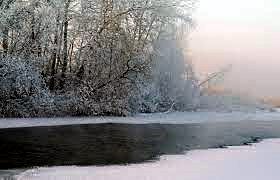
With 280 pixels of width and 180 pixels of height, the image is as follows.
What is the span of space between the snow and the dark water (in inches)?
31.3

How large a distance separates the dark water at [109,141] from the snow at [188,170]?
2.61 ft

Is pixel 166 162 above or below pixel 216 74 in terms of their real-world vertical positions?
below

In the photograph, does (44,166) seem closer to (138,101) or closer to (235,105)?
(138,101)

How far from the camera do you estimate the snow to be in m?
9.71

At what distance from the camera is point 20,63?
22.0 metres

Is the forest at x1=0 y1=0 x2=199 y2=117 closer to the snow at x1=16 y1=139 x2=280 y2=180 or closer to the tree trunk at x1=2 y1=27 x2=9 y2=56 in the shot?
the tree trunk at x1=2 y1=27 x2=9 y2=56

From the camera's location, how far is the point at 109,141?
15.4 metres

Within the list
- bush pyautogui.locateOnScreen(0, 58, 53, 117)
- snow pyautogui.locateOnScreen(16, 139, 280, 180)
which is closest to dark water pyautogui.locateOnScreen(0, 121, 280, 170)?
snow pyautogui.locateOnScreen(16, 139, 280, 180)

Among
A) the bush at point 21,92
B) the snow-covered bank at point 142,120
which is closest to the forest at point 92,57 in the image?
the bush at point 21,92

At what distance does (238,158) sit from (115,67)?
1483 cm

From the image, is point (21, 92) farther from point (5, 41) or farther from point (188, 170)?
point (188, 170)

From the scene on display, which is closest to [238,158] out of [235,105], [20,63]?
[20,63]

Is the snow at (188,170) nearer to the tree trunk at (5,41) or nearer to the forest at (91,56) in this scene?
the forest at (91,56)

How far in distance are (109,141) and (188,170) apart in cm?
Answer: 527
